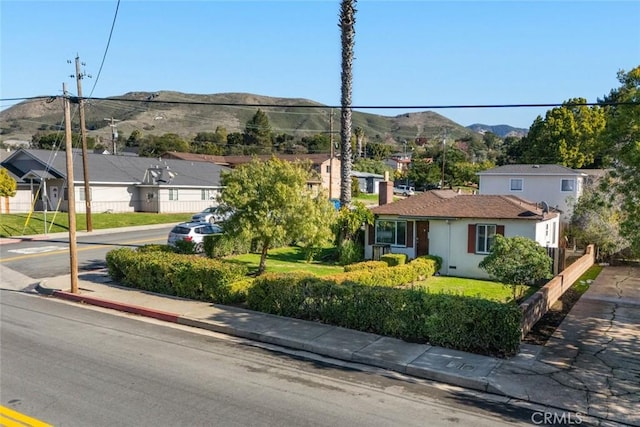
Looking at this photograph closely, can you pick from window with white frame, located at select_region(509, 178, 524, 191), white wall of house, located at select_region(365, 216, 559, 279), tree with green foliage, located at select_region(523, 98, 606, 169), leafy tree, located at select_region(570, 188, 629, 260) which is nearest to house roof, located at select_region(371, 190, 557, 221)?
white wall of house, located at select_region(365, 216, 559, 279)

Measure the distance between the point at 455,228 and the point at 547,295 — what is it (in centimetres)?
744

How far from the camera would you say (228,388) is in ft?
28.4

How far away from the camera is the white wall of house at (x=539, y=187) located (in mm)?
37469

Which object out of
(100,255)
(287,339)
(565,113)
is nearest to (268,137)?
(565,113)

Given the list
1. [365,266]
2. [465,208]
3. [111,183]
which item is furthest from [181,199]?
[365,266]

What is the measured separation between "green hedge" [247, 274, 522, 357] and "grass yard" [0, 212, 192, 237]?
88.3 feet

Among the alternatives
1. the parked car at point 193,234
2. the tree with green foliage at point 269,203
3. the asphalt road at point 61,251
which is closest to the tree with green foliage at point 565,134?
the asphalt road at point 61,251

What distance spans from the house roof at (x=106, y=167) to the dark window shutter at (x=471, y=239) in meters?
29.5

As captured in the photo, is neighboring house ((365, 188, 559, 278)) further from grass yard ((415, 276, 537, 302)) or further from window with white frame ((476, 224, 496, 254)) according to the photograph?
grass yard ((415, 276, 537, 302))

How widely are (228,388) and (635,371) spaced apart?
26.3 ft

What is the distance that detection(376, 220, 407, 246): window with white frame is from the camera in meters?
24.2

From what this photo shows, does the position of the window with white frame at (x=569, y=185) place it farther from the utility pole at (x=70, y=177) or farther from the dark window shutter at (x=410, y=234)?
the utility pole at (x=70, y=177)

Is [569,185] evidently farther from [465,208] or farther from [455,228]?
[455,228]

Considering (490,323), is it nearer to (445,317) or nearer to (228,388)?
(445,317)
